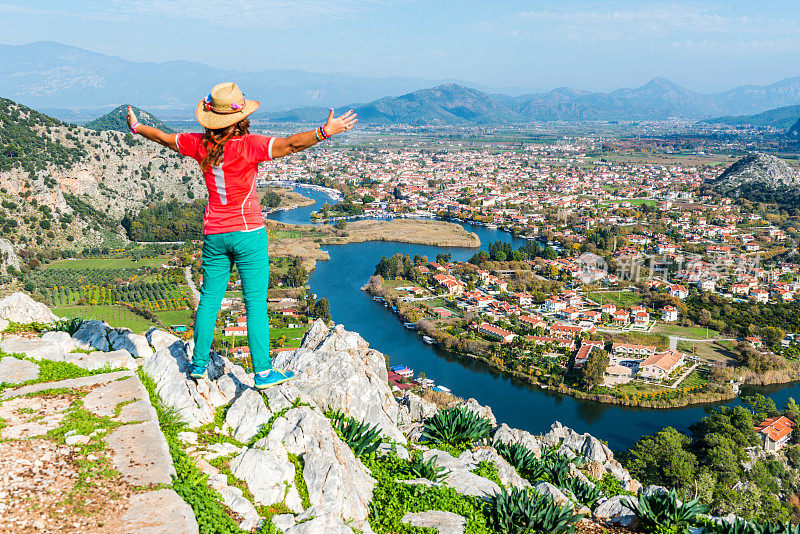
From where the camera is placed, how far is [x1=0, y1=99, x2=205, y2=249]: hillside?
3123 cm

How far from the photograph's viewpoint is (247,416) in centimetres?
372

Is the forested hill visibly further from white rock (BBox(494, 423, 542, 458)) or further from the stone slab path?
the stone slab path

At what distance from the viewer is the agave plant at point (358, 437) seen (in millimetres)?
4035

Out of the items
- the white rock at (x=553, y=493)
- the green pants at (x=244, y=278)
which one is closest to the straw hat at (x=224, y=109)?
the green pants at (x=244, y=278)

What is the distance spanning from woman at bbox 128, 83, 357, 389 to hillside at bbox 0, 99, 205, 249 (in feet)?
102

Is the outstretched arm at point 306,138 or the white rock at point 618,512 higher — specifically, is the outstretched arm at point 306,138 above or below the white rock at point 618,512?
above

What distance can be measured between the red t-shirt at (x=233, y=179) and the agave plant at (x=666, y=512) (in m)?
3.04

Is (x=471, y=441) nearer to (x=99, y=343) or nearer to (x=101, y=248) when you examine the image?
(x=99, y=343)

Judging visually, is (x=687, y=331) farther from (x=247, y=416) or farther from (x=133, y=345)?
(x=247, y=416)

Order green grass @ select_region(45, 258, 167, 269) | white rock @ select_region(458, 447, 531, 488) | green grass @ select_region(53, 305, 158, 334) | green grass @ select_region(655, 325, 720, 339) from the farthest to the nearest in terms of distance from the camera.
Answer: green grass @ select_region(45, 258, 167, 269)
green grass @ select_region(655, 325, 720, 339)
green grass @ select_region(53, 305, 158, 334)
white rock @ select_region(458, 447, 531, 488)

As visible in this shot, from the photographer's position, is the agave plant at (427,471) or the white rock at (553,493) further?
the white rock at (553,493)

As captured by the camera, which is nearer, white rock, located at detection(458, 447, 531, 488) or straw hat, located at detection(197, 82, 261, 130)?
straw hat, located at detection(197, 82, 261, 130)

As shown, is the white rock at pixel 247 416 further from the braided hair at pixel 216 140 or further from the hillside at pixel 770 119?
the hillside at pixel 770 119

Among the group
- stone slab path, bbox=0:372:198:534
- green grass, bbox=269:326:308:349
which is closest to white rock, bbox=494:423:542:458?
stone slab path, bbox=0:372:198:534
